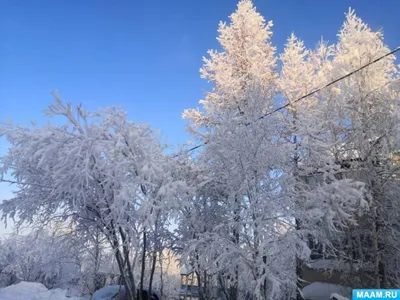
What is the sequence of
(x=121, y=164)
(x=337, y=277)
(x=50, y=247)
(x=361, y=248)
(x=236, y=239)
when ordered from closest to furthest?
1. (x=121, y=164)
2. (x=236, y=239)
3. (x=50, y=247)
4. (x=361, y=248)
5. (x=337, y=277)

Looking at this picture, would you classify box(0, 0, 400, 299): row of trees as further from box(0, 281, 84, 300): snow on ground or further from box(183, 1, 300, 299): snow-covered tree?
box(0, 281, 84, 300): snow on ground

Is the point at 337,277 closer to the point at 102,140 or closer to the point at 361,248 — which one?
the point at 361,248

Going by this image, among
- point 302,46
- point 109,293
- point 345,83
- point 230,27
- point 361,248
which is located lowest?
point 109,293

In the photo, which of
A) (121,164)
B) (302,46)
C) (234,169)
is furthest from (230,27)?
(121,164)

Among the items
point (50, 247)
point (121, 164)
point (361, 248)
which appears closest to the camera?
point (121, 164)

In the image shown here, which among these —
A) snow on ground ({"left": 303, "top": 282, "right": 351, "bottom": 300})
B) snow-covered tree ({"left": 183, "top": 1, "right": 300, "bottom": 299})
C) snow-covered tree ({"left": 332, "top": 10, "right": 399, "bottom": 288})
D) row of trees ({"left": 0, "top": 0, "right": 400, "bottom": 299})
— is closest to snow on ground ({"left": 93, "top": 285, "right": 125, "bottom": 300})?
row of trees ({"left": 0, "top": 0, "right": 400, "bottom": 299})

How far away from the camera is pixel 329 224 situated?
930cm

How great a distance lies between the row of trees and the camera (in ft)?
29.2

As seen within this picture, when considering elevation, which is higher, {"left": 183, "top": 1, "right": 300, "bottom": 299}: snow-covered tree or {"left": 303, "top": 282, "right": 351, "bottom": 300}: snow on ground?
{"left": 183, "top": 1, "right": 300, "bottom": 299}: snow-covered tree

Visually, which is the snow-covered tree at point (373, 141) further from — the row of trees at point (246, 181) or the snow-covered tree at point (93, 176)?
the snow-covered tree at point (93, 176)

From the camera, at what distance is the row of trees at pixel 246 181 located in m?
8.91

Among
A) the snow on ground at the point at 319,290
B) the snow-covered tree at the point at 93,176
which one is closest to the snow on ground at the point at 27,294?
the snow-covered tree at the point at 93,176

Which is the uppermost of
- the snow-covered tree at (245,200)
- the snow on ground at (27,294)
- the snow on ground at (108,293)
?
the snow-covered tree at (245,200)

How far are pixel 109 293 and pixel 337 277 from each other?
9.44 meters
